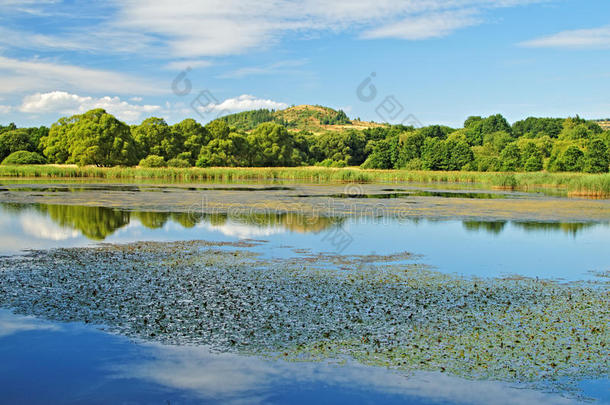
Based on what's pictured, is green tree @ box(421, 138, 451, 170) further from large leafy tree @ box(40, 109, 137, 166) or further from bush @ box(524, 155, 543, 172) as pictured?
large leafy tree @ box(40, 109, 137, 166)

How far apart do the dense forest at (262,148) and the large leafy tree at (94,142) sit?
0.12m

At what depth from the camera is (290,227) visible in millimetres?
20047

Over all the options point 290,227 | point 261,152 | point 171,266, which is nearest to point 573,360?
point 171,266

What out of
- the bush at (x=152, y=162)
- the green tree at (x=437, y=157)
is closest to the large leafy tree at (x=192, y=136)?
the bush at (x=152, y=162)

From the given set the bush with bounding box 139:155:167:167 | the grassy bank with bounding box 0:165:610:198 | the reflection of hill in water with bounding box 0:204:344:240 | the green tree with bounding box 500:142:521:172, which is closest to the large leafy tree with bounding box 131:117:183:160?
the bush with bounding box 139:155:167:167

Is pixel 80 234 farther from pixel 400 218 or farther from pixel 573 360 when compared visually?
pixel 573 360

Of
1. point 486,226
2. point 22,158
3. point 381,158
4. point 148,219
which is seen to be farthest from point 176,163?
point 486,226

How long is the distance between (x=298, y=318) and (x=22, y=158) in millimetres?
80210

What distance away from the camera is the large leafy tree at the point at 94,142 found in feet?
233

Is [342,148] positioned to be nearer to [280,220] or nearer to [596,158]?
[596,158]

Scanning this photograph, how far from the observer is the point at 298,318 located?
337 inches

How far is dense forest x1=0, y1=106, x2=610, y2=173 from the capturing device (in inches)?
2849

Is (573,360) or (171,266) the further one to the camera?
(171,266)

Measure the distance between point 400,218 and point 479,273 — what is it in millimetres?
11020
